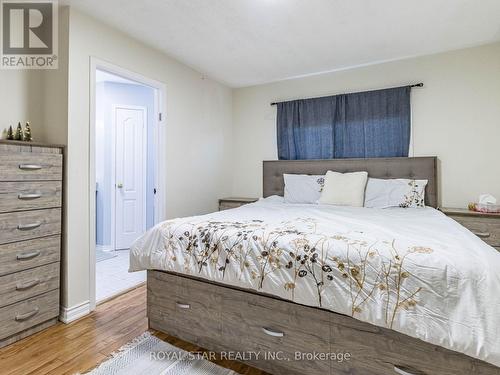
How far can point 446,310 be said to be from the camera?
1106 mm

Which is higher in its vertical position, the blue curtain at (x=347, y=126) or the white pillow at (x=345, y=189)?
the blue curtain at (x=347, y=126)

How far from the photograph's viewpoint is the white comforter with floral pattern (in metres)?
1.08

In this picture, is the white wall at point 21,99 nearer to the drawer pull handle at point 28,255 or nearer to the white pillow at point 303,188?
the drawer pull handle at point 28,255

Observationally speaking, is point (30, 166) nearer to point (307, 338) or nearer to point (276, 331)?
point (276, 331)

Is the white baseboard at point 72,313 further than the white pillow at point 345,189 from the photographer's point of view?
No

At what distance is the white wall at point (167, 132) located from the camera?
Result: 2162 mm

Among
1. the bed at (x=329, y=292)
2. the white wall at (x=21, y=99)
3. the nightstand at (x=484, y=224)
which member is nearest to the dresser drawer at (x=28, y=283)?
the bed at (x=329, y=292)

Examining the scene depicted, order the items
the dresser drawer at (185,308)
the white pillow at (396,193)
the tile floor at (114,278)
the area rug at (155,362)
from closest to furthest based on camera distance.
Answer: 1. the area rug at (155,362)
2. the dresser drawer at (185,308)
3. the tile floor at (114,278)
4. the white pillow at (396,193)

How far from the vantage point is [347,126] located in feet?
11.5

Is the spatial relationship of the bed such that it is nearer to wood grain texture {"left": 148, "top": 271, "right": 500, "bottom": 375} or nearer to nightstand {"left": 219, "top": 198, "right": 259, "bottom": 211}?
wood grain texture {"left": 148, "top": 271, "right": 500, "bottom": 375}

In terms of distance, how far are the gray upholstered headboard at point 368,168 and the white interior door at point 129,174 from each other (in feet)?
6.40

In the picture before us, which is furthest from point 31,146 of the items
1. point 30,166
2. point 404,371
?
point 404,371

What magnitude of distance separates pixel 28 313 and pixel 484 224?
375cm

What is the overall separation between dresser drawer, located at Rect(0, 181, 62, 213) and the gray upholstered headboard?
2.51 m
